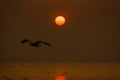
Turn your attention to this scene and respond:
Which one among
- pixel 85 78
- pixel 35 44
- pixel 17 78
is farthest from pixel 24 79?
pixel 35 44

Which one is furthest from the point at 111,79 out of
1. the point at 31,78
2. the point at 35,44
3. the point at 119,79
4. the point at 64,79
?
the point at 35,44

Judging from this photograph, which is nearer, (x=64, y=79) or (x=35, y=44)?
(x=64, y=79)

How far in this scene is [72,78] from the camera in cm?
1784

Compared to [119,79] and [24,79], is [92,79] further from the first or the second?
[24,79]

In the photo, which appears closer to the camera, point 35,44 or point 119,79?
point 119,79

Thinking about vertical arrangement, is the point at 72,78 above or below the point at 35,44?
below

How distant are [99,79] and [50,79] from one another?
1633 mm

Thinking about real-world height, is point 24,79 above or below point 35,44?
below

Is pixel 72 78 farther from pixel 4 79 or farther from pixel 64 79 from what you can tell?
pixel 4 79

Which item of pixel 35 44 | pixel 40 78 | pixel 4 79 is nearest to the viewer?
pixel 4 79

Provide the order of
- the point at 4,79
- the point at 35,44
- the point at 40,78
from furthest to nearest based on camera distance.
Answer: the point at 35,44
the point at 40,78
the point at 4,79

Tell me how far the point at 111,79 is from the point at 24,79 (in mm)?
2890

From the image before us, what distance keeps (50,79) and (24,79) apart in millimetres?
903

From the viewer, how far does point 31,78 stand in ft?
59.0
